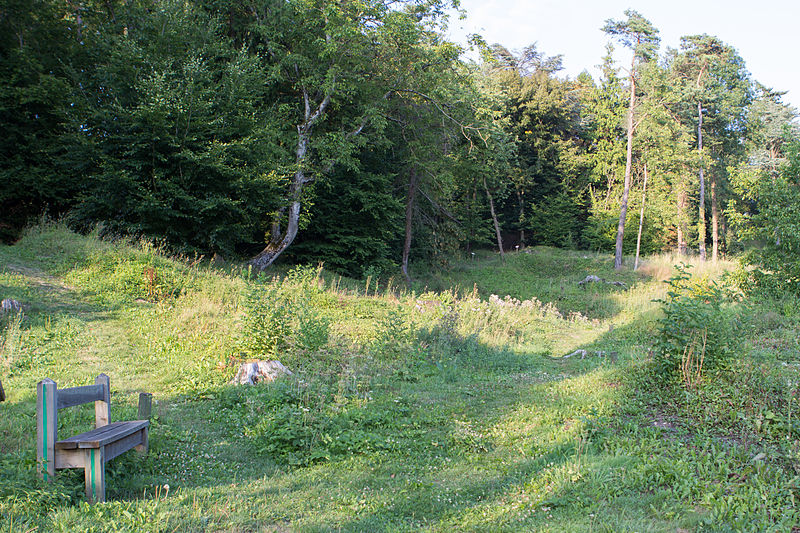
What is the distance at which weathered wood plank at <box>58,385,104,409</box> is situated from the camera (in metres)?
4.10

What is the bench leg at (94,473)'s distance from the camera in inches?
152

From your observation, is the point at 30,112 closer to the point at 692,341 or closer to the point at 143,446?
the point at 143,446

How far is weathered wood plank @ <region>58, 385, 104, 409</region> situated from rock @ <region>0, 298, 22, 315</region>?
547 centimetres

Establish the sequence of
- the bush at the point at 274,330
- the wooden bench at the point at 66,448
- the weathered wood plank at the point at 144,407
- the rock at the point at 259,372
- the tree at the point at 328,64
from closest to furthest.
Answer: the wooden bench at the point at 66,448, the weathered wood plank at the point at 144,407, the rock at the point at 259,372, the bush at the point at 274,330, the tree at the point at 328,64

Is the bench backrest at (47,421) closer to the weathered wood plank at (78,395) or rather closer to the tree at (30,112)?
the weathered wood plank at (78,395)

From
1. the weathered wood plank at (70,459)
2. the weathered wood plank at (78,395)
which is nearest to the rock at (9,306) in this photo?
the weathered wood plank at (78,395)

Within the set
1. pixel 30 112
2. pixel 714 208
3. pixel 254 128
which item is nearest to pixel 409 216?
pixel 254 128

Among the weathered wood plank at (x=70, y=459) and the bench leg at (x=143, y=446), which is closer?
the weathered wood plank at (x=70, y=459)

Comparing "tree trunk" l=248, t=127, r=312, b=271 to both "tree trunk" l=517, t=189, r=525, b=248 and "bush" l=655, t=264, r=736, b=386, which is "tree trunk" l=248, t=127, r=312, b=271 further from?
"tree trunk" l=517, t=189, r=525, b=248

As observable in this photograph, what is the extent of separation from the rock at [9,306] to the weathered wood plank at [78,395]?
547 cm

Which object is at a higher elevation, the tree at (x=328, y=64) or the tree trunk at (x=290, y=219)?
the tree at (x=328, y=64)

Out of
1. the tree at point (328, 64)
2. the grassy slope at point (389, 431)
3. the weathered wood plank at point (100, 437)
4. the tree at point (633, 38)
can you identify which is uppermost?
the tree at point (633, 38)

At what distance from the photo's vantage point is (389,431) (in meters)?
5.77

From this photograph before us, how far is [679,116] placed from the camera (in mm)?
36219
